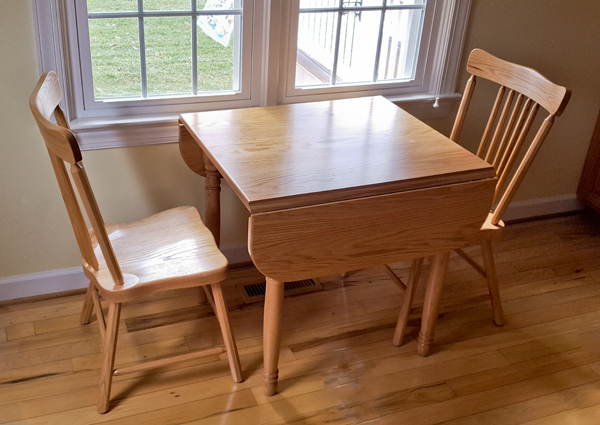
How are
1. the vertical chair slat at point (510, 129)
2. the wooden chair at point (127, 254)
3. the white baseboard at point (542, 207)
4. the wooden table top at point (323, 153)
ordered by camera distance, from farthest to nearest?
the white baseboard at point (542, 207) → the vertical chair slat at point (510, 129) → the wooden table top at point (323, 153) → the wooden chair at point (127, 254)

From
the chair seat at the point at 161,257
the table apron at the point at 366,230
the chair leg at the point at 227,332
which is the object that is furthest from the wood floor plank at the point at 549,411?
the chair seat at the point at 161,257

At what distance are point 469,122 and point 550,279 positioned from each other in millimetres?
746

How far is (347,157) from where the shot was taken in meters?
1.78

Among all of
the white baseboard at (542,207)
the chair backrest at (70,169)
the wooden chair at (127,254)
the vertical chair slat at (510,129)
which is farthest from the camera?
the white baseboard at (542,207)

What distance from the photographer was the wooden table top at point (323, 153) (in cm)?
160

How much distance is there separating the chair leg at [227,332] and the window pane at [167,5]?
959 mm

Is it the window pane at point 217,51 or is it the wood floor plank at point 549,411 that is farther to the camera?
the window pane at point 217,51

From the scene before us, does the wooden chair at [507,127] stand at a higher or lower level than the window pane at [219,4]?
lower

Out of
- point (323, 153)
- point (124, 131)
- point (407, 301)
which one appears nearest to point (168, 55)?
point (124, 131)

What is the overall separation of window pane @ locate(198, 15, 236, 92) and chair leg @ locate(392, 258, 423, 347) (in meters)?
0.92

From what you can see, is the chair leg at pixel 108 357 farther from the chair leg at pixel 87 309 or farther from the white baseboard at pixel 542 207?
the white baseboard at pixel 542 207

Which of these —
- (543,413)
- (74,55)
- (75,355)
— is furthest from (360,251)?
(74,55)

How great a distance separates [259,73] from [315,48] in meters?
0.24

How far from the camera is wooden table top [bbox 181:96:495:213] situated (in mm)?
1603
